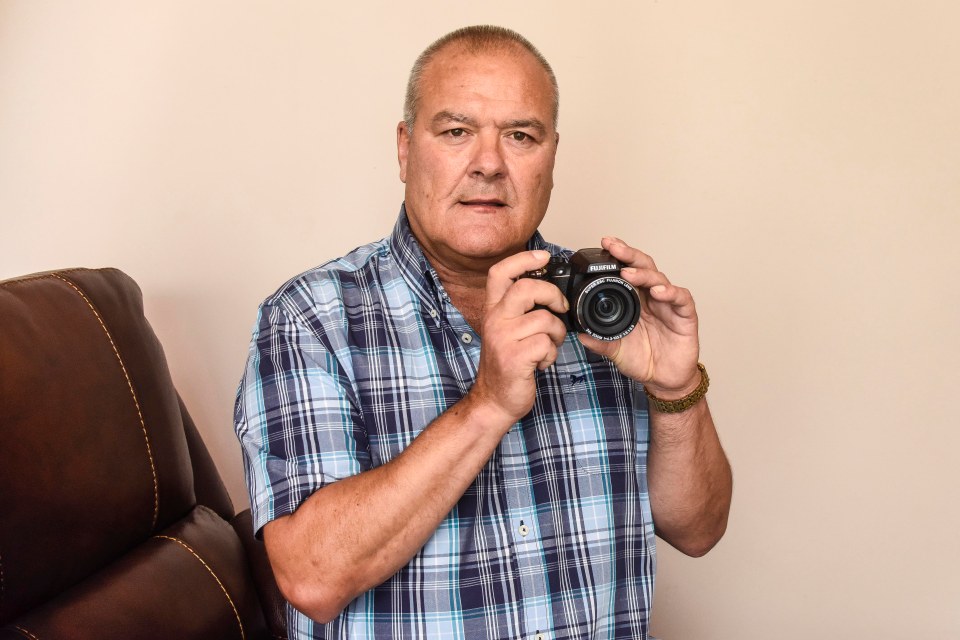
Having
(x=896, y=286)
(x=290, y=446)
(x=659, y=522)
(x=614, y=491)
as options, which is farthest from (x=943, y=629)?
(x=290, y=446)

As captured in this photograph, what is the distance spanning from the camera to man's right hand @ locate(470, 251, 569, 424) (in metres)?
1.18

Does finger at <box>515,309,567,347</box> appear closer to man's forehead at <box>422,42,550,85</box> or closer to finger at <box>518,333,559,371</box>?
finger at <box>518,333,559,371</box>

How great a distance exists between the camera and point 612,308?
1242mm

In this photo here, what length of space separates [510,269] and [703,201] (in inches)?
44.7

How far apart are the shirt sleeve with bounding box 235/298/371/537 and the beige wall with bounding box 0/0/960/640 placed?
0.75 meters

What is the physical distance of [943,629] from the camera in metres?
2.27

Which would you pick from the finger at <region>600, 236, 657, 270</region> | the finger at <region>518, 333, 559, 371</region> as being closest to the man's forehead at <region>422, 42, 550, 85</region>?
the finger at <region>600, 236, 657, 270</region>

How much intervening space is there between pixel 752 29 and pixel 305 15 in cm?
106

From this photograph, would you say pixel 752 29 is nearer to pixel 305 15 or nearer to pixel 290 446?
pixel 305 15

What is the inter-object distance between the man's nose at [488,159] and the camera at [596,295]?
0.86ft

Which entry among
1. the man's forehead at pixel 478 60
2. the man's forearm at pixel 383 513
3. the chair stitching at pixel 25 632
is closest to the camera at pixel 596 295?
the man's forearm at pixel 383 513

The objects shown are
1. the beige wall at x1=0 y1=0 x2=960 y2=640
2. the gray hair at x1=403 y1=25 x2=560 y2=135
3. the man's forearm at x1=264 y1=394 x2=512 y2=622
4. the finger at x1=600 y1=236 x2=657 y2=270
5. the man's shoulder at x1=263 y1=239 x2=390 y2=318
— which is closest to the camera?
the man's forearm at x1=264 y1=394 x2=512 y2=622

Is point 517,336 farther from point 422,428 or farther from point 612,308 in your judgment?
point 422,428

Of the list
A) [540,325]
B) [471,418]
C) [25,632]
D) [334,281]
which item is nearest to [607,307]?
[540,325]
